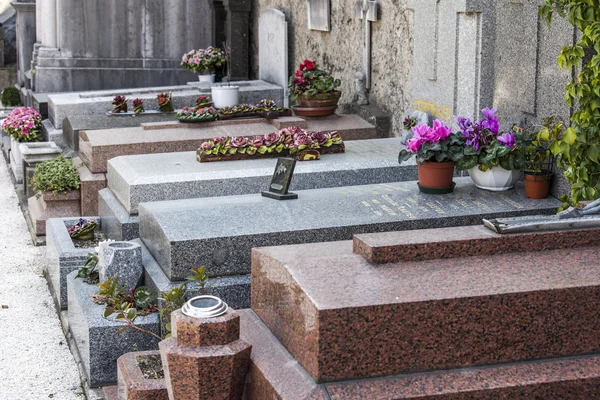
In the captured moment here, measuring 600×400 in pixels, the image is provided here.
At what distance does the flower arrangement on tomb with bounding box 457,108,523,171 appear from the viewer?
19.4 ft

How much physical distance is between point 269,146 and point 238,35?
6.63 m

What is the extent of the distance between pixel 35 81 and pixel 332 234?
9.80 meters

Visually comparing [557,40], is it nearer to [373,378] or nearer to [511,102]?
[511,102]

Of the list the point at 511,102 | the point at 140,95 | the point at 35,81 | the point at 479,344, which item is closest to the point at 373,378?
the point at 479,344

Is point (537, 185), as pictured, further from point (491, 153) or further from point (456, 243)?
point (456, 243)

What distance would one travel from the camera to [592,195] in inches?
203

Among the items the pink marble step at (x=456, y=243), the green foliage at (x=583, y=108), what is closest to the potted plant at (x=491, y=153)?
the green foliage at (x=583, y=108)

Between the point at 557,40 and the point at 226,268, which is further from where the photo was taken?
the point at 557,40

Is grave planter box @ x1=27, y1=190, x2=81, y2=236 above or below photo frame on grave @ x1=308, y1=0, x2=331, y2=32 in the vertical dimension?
below

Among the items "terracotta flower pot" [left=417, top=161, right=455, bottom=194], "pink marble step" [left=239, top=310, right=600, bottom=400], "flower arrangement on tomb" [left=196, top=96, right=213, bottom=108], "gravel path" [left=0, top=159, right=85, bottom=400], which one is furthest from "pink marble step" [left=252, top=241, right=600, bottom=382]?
"flower arrangement on tomb" [left=196, top=96, right=213, bottom=108]

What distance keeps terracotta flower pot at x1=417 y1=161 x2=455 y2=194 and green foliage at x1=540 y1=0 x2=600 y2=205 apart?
78cm

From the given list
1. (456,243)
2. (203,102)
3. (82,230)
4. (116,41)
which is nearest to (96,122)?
(203,102)

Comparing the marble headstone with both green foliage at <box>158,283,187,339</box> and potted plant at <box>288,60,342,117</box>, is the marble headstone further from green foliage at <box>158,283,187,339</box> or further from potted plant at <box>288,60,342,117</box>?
green foliage at <box>158,283,187,339</box>

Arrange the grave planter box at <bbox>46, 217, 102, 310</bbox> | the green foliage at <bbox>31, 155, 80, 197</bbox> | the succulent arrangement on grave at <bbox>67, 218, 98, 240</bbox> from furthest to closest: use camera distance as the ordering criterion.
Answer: the green foliage at <bbox>31, 155, 80, 197</bbox> < the succulent arrangement on grave at <bbox>67, 218, 98, 240</bbox> < the grave planter box at <bbox>46, 217, 102, 310</bbox>
